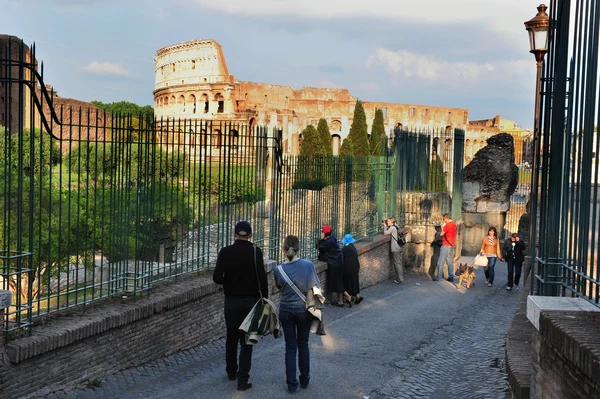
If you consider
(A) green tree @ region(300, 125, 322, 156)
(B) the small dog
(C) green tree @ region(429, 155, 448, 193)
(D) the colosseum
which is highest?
(D) the colosseum

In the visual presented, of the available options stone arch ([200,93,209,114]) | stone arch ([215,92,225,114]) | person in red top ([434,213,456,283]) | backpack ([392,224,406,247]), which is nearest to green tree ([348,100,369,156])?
stone arch ([215,92,225,114])

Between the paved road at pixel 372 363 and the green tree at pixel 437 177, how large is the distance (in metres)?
5.77

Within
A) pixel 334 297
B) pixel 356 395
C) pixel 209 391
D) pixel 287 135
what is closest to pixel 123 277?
pixel 209 391

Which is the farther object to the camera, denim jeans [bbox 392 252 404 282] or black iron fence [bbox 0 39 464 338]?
denim jeans [bbox 392 252 404 282]

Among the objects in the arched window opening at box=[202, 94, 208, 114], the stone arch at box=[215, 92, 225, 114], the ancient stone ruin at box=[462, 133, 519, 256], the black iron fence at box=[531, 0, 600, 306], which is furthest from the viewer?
the arched window opening at box=[202, 94, 208, 114]

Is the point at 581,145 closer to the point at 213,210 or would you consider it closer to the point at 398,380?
the point at 398,380

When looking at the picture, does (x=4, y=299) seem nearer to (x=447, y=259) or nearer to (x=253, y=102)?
(x=447, y=259)

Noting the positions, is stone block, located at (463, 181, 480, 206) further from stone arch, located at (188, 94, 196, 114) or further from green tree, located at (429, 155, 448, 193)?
stone arch, located at (188, 94, 196, 114)

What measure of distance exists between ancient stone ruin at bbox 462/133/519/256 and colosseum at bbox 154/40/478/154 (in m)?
39.9

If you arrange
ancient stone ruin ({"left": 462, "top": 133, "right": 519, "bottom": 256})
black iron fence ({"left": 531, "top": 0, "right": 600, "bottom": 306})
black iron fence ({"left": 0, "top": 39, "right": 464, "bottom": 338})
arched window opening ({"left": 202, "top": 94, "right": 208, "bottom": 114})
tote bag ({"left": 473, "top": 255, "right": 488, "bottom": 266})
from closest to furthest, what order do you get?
black iron fence ({"left": 531, "top": 0, "right": 600, "bottom": 306}) < black iron fence ({"left": 0, "top": 39, "right": 464, "bottom": 338}) < tote bag ({"left": 473, "top": 255, "right": 488, "bottom": 266}) < ancient stone ruin ({"left": 462, "top": 133, "right": 519, "bottom": 256}) < arched window opening ({"left": 202, "top": 94, "right": 208, "bottom": 114})

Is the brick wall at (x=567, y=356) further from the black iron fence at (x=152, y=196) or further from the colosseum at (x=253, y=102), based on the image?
the colosseum at (x=253, y=102)

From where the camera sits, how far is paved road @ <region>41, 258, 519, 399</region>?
6098 millimetres

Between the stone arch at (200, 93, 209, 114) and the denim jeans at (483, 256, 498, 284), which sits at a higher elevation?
the stone arch at (200, 93, 209, 114)

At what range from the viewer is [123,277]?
6.83m
